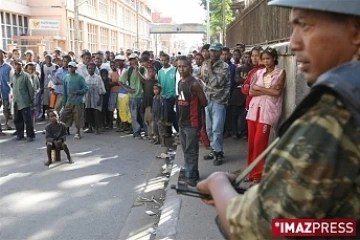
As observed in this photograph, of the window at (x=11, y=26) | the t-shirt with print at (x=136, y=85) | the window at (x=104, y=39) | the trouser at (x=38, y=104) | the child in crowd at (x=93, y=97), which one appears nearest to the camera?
the t-shirt with print at (x=136, y=85)

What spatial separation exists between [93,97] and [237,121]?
11.1 ft

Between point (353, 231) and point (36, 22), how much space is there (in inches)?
1147

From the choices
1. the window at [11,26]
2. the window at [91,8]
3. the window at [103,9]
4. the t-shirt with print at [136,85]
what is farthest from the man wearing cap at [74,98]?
the window at [103,9]

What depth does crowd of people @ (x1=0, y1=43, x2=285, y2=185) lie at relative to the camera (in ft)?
17.5

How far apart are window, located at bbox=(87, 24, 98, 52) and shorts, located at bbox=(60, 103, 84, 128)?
93.8 feet

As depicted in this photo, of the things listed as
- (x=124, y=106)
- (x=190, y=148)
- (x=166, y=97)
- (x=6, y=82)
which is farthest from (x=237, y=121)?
(x=6, y=82)

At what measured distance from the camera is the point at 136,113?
30.1ft

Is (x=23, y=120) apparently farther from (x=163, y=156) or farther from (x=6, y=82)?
(x=163, y=156)

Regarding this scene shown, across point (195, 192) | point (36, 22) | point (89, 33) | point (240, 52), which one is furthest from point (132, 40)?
point (195, 192)

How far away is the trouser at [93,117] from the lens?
9.73 metres

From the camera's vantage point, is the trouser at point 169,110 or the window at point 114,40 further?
the window at point 114,40

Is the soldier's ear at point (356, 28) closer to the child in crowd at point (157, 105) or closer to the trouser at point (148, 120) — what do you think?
the child in crowd at point (157, 105)

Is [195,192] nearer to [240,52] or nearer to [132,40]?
[240,52]

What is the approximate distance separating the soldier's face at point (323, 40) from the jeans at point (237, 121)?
7.03m
